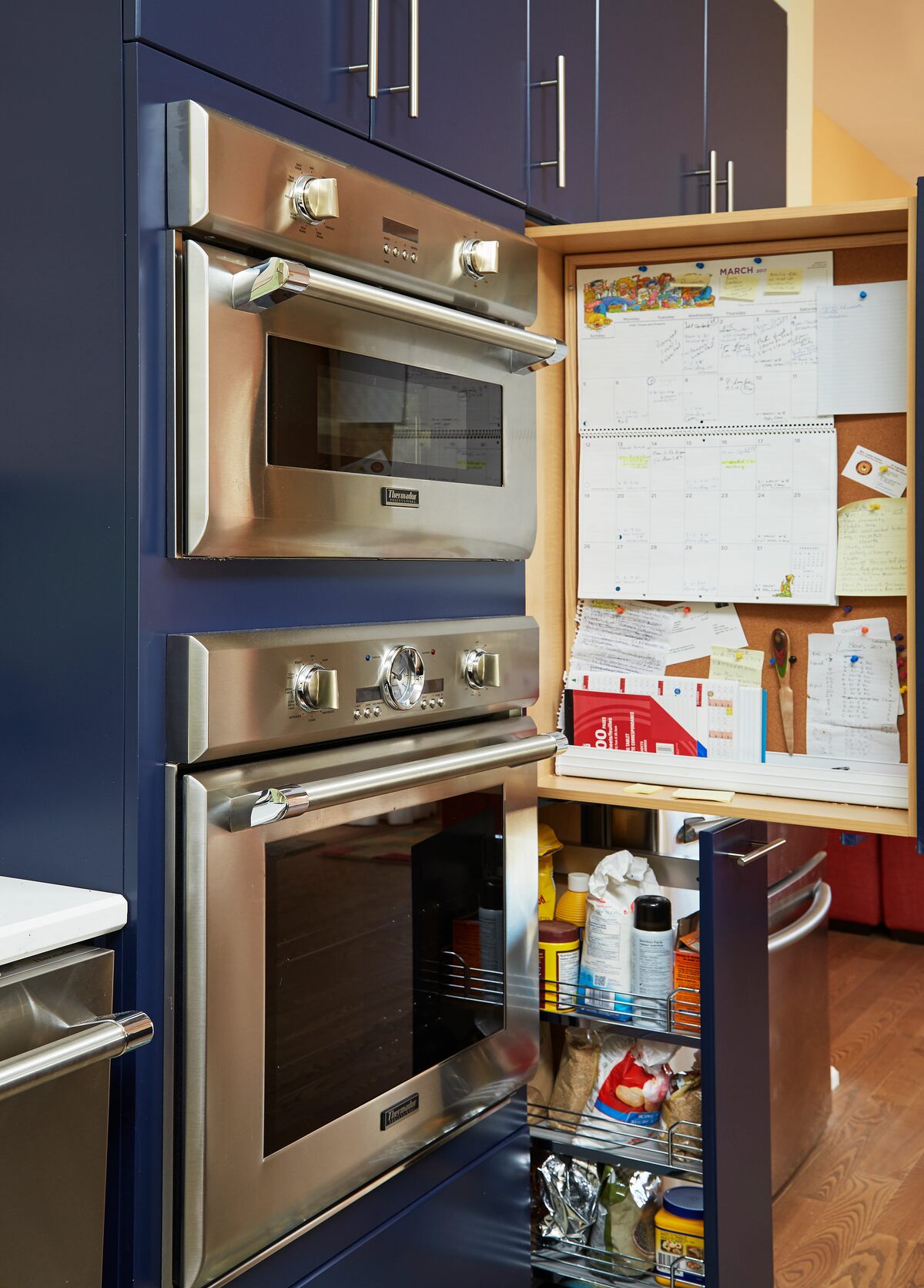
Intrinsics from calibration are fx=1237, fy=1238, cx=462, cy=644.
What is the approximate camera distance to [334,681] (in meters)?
1.31

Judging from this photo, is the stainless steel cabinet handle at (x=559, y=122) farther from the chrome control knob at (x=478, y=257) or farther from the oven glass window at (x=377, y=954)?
the oven glass window at (x=377, y=954)

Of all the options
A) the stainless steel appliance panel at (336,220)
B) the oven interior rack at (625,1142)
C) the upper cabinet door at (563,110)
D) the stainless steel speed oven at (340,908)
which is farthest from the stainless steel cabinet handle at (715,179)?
the oven interior rack at (625,1142)

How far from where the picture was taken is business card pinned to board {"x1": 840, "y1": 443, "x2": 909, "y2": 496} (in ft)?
5.86

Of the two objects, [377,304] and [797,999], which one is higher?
[377,304]

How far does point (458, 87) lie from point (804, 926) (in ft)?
6.25

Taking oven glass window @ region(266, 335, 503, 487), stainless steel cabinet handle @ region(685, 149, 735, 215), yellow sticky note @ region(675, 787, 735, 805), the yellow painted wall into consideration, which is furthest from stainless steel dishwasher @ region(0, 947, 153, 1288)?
the yellow painted wall

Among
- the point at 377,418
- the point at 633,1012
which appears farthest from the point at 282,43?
the point at 633,1012

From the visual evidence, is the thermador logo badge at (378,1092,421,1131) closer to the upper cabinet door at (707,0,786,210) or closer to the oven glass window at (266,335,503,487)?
the oven glass window at (266,335,503,487)

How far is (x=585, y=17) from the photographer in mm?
1881

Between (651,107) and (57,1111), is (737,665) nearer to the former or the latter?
(651,107)

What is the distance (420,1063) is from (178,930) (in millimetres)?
483

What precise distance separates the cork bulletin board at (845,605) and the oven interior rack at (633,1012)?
41 cm

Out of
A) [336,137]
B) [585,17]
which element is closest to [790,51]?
[585,17]

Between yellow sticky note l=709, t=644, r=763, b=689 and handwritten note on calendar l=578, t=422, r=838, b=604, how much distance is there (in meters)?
0.09
